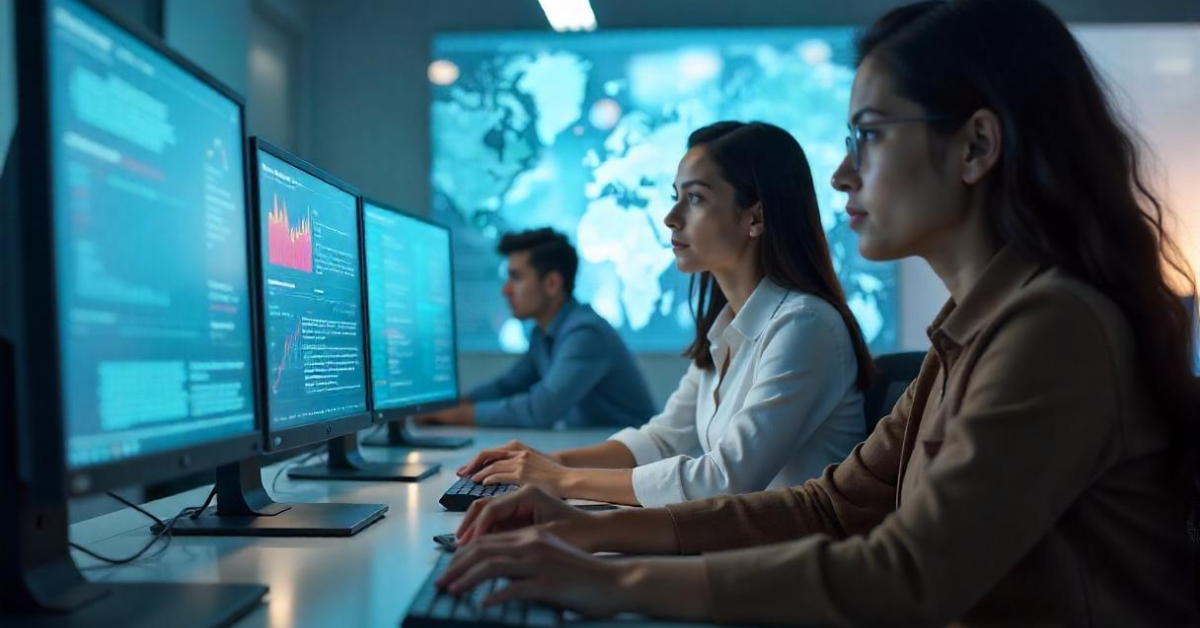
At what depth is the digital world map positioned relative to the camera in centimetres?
431

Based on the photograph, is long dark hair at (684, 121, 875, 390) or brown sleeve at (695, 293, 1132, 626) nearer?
brown sleeve at (695, 293, 1132, 626)

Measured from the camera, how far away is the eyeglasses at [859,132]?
3.15 ft

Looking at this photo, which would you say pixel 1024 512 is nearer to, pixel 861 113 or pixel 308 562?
pixel 861 113

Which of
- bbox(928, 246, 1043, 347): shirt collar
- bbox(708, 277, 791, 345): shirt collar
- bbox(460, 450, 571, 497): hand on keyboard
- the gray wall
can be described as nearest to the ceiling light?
the gray wall

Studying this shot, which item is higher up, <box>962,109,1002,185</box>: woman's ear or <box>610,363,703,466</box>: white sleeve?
<box>962,109,1002,185</box>: woman's ear

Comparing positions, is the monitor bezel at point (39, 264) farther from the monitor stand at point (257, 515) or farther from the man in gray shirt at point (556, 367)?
the man in gray shirt at point (556, 367)

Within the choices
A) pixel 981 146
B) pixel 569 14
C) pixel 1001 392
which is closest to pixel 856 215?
pixel 981 146

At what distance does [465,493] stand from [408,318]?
620mm

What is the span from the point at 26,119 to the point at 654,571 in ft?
2.03

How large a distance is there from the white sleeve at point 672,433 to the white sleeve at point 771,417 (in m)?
0.42

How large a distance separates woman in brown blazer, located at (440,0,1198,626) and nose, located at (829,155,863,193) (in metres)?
0.02

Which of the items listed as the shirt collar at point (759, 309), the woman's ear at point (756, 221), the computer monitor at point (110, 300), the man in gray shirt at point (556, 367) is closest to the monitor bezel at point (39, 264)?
the computer monitor at point (110, 300)

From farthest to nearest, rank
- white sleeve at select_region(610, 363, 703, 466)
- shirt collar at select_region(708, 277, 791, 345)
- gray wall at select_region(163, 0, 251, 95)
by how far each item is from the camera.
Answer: gray wall at select_region(163, 0, 251, 95)
white sleeve at select_region(610, 363, 703, 466)
shirt collar at select_region(708, 277, 791, 345)

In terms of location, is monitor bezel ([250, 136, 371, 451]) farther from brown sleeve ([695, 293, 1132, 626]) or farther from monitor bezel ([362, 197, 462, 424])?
brown sleeve ([695, 293, 1132, 626])
